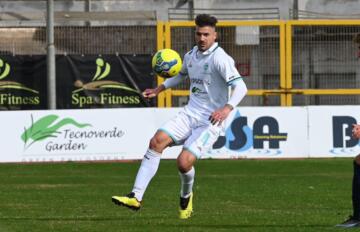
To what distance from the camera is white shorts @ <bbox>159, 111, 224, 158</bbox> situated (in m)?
11.0

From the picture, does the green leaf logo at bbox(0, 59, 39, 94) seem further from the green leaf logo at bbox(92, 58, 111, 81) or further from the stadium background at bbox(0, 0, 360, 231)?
the green leaf logo at bbox(92, 58, 111, 81)

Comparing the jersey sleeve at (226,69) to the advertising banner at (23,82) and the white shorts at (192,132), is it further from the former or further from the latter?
the advertising banner at (23,82)

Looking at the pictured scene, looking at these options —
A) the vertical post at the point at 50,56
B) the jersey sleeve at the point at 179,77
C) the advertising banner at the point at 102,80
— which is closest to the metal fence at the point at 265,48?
the advertising banner at the point at 102,80

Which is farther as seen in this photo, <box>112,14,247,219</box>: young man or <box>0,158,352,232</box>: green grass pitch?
<box>112,14,247,219</box>: young man

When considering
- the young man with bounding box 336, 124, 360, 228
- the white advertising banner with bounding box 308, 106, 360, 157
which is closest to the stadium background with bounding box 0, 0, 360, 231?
the white advertising banner with bounding box 308, 106, 360, 157

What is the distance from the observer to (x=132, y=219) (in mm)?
11227

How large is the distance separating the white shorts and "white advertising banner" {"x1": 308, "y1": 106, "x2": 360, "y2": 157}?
15.1 m

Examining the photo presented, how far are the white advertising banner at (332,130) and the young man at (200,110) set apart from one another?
15053mm

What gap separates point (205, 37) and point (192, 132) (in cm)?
111

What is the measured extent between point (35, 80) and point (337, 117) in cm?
965

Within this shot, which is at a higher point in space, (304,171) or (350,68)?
(350,68)

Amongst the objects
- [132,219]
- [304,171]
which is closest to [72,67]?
[304,171]

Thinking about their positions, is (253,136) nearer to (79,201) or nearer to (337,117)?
(337,117)

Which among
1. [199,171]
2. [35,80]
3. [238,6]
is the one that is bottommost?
[199,171]
